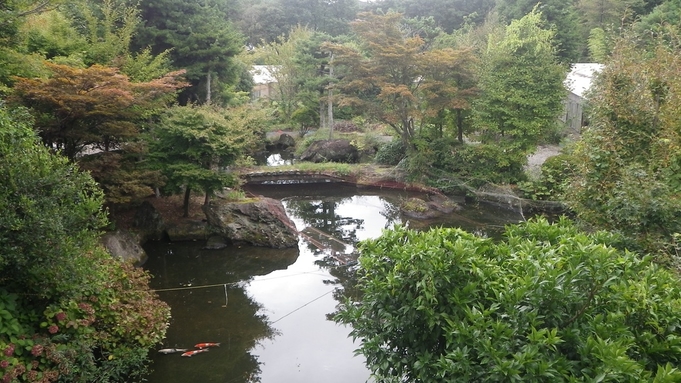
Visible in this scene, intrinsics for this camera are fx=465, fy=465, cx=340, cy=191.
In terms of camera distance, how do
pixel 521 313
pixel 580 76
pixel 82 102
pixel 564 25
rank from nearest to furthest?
pixel 521 313
pixel 82 102
pixel 580 76
pixel 564 25

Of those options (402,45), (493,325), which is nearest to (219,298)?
(493,325)

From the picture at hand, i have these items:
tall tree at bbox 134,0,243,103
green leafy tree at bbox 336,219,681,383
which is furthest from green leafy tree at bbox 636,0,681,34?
green leafy tree at bbox 336,219,681,383

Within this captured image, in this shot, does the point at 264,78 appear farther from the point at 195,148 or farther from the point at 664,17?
the point at 664,17

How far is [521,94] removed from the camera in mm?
14289

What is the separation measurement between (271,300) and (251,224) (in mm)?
3137

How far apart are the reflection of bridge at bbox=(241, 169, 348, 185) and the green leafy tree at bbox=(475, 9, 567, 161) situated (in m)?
5.88

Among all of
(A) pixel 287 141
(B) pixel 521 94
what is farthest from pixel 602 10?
(A) pixel 287 141

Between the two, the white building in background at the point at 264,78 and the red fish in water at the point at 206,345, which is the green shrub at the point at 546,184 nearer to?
the red fish in water at the point at 206,345

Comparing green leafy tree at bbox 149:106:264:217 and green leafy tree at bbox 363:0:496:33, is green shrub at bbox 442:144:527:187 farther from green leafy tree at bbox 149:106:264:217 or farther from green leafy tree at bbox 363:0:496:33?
green leafy tree at bbox 363:0:496:33

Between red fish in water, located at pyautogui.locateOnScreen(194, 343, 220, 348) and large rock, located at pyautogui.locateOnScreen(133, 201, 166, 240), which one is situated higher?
large rock, located at pyautogui.locateOnScreen(133, 201, 166, 240)

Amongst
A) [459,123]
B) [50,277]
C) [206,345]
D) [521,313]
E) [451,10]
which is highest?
[451,10]

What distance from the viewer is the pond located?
652 cm

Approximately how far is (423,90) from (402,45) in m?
1.59

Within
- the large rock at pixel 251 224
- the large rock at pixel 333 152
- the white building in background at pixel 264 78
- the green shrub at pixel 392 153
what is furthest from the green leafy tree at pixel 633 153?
the white building in background at pixel 264 78
